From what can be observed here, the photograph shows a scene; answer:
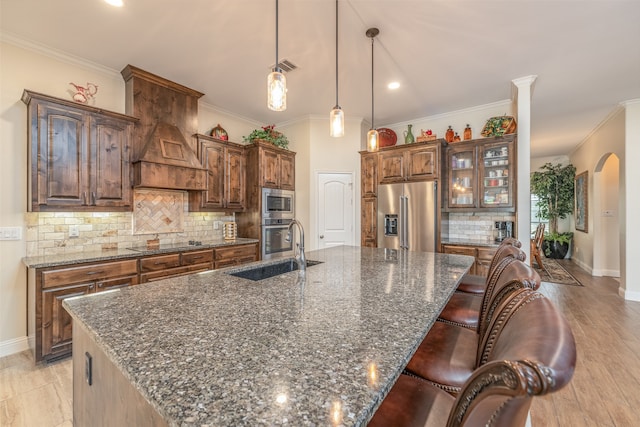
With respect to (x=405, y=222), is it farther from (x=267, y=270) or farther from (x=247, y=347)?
(x=247, y=347)

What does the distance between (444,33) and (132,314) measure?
3.13 metres

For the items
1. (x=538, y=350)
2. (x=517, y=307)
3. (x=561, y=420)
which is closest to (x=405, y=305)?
(x=517, y=307)

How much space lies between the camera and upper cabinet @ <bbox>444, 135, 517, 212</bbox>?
376 centimetres

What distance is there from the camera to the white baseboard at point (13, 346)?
2565 mm

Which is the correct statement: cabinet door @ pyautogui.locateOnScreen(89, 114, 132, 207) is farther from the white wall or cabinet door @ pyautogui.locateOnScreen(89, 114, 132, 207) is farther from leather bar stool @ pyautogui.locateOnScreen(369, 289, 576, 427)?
the white wall

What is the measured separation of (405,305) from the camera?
3.94 ft

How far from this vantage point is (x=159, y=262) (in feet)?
9.96

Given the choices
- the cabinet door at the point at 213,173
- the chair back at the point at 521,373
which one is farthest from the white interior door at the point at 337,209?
the chair back at the point at 521,373

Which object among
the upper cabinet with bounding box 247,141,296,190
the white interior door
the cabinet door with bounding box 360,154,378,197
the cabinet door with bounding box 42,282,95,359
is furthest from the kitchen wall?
the cabinet door with bounding box 360,154,378,197

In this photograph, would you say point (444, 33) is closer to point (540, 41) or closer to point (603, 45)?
point (540, 41)

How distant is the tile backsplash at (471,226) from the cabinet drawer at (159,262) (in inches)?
142

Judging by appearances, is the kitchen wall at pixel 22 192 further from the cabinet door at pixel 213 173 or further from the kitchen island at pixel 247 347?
the kitchen island at pixel 247 347

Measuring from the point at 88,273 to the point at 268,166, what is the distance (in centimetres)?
256

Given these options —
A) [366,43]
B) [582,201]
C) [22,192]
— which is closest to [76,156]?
[22,192]
